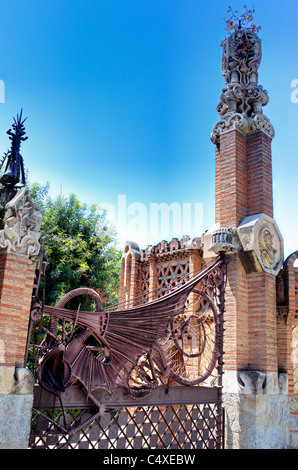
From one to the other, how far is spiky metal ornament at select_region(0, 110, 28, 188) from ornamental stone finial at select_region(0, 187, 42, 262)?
29 cm

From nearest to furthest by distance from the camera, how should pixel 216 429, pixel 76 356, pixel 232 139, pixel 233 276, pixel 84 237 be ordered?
1. pixel 76 356
2. pixel 216 429
3. pixel 233 276
4. pixel 232 139
5. pixel 84 237

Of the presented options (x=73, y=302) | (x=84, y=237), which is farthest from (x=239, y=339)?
(x=84, y=237)

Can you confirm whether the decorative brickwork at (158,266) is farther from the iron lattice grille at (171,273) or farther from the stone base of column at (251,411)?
the stone base of column at (251,411)

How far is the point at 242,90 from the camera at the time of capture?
7961mm

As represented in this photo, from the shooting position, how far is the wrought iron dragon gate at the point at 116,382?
444 cm

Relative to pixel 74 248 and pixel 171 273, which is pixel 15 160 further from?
pixel 74 248

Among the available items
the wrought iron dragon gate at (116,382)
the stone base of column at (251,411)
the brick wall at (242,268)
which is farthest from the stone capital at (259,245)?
the stone base of column at (251,411)

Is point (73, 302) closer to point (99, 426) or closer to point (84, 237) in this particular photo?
point (84, 237)

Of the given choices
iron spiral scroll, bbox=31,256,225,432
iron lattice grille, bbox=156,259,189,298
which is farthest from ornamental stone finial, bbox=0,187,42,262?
iron lattice grille, bbox=156,259,189,298

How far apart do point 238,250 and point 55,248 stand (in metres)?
8.61

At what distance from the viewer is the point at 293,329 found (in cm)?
762

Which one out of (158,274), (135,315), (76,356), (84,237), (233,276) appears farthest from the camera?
(84,237)

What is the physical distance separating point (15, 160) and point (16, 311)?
1784 mm

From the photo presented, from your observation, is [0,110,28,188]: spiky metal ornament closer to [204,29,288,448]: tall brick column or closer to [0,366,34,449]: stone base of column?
[0,366,34,449]: stone base of column
